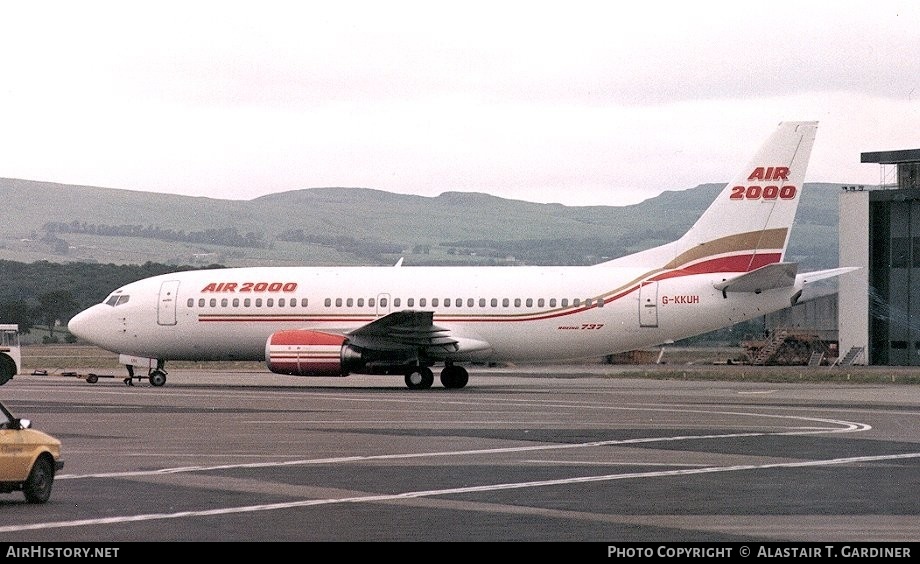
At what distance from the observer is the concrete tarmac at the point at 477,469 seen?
47.8ft

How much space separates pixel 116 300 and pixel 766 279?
21444 millimetres

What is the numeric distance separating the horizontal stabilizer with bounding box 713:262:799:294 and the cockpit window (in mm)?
19838

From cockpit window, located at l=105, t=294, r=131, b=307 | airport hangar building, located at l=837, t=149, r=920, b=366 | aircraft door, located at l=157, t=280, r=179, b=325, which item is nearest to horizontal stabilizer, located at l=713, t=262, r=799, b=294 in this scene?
aircraft door, located at l=157, t=280, r=179, b=325

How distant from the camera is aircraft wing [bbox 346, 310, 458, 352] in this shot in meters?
43.1

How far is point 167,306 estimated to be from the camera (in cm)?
4794

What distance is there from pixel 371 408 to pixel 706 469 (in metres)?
14.9

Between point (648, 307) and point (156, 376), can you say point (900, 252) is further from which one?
point (156, 376)

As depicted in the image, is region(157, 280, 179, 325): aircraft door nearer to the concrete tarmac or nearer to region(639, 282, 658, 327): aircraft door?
the concrete tarmac

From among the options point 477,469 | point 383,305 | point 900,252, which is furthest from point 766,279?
point 900,252

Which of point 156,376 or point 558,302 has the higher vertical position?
point 558,302

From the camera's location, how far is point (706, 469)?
20547mm

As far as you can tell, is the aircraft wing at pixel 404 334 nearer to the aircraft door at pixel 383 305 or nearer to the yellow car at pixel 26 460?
the aircraft door at pixel 383 305

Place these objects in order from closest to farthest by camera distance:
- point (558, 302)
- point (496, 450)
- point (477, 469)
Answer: point (477, 469) → point (496, 450) → point (558, 302)
